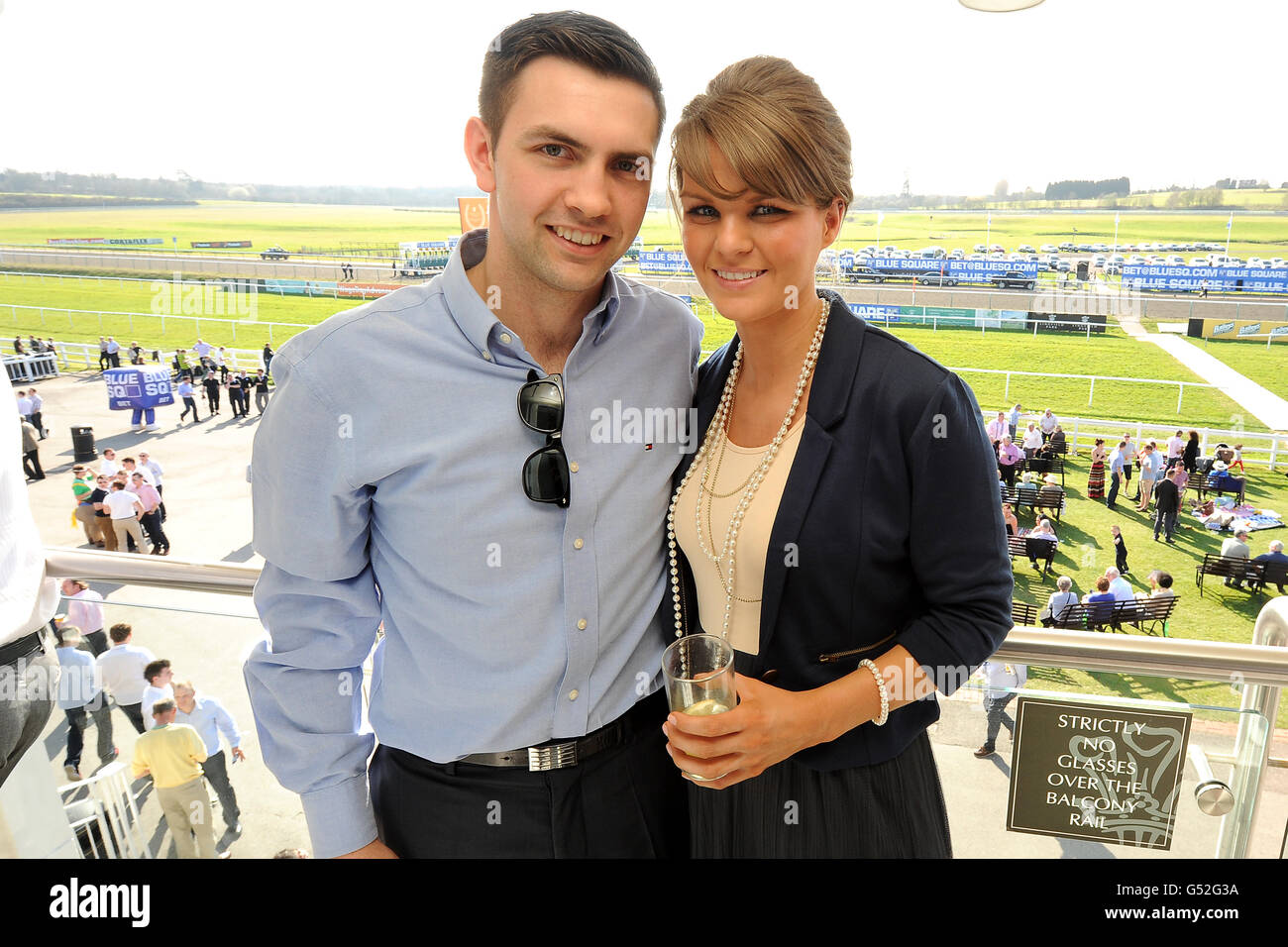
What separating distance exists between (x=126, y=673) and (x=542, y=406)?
1056 mm

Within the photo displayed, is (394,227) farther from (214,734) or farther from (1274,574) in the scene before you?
(214,734)

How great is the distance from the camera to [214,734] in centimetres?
123

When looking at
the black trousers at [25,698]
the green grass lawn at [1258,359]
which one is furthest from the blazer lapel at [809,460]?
the green grass lawn at [1258,359]

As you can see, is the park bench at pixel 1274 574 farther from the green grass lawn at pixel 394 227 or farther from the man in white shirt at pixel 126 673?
the man in white shirt at pixel 126 673

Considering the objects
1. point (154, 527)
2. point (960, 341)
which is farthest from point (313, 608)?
point (960, 341)

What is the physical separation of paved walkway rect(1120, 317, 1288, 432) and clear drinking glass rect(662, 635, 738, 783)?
26209 millimetres

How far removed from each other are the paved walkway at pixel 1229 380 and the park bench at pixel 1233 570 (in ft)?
27.1

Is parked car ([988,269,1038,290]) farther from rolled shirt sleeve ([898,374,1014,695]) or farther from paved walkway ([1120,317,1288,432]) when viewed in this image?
rolled shirt sleeve ([898,374,1014,695])

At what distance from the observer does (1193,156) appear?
2356 cm

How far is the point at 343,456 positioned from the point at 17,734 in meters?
1.07

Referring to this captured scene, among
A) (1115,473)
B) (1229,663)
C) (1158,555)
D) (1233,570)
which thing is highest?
(1229,663)

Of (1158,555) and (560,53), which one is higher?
(560,53)
